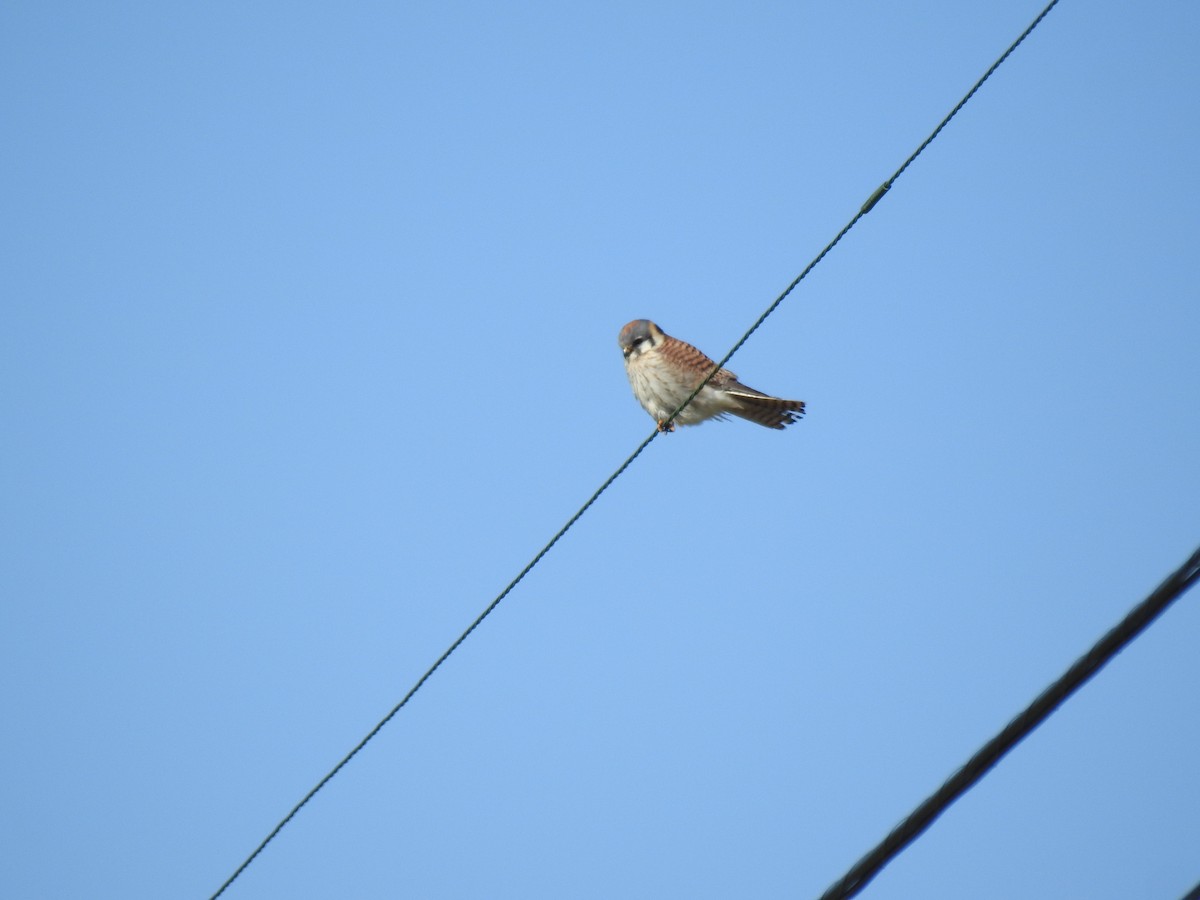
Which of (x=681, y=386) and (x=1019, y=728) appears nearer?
(x=1019, y=728)

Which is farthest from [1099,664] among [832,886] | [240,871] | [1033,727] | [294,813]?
[240,871]

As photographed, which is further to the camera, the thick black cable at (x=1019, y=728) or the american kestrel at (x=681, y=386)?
the american kestrel at (x=681, y=386)

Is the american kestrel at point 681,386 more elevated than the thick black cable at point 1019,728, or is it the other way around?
the american kestrel at point 681,386

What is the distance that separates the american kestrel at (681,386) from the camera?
8828 mm

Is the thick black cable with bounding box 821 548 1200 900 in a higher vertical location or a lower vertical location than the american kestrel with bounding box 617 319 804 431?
lower

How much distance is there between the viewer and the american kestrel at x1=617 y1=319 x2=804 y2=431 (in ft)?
29.0

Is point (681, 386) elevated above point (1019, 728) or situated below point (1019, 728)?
above

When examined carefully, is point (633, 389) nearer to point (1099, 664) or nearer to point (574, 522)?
point (574, 522)

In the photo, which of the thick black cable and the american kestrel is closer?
the thick black cable

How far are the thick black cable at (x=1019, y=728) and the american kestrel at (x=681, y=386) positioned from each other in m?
5.86

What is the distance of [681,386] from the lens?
917cm

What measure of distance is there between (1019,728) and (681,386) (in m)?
6.57

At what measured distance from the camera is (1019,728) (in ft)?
8.82

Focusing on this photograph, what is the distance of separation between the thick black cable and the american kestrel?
19.2ft
